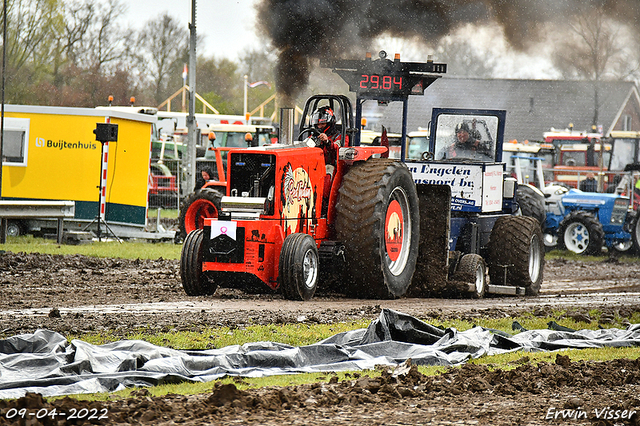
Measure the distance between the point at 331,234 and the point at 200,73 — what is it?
37795 millimetres

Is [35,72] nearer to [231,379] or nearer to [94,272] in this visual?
[94,272]

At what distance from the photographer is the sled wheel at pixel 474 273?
12.9m

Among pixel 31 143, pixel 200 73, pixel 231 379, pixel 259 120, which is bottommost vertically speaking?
pixel 231 379

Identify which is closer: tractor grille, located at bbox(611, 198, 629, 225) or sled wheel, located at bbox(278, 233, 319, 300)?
sled wheel, located at bbox(278, 233, 319, 300)

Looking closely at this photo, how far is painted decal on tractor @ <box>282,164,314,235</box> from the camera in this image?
11.1 metres

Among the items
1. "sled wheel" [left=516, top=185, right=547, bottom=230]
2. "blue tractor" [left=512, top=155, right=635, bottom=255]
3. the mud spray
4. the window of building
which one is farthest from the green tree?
the mud spray

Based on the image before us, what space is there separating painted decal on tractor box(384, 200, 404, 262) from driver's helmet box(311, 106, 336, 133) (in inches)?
53.6

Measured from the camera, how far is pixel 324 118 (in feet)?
40.8

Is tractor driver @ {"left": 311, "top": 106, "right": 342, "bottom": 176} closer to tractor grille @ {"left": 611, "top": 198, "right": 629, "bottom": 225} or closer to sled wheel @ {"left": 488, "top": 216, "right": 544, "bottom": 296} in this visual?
sled wheel @ {"left": 488, "top": 216, "right": 544, "bottom": 296}

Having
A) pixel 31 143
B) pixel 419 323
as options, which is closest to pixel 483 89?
pixel 31 143

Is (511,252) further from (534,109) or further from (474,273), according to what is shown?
(534,109)

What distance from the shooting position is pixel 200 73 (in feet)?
159

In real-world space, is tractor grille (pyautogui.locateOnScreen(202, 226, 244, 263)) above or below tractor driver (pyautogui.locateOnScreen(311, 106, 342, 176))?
below

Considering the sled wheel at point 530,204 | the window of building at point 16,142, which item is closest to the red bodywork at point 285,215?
the sled wheel at point 530,204
